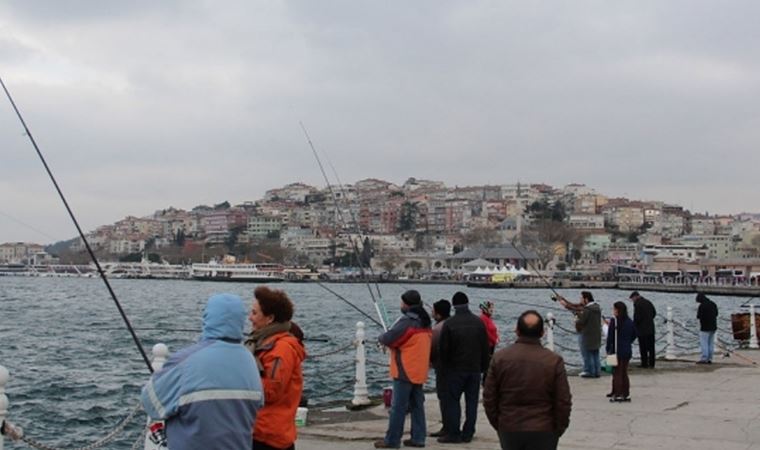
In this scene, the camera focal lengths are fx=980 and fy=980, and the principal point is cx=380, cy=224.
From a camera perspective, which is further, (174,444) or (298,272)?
(298,272)

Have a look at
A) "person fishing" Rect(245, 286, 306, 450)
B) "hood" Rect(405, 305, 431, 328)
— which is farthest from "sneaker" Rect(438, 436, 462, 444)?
"person fishing" Rect(245, 286, 306, 450)

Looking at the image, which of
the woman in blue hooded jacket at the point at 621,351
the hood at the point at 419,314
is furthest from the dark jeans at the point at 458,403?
the woman in blue hooded jacket at the point at 621,351

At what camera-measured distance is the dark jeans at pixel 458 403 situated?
8.87 meters

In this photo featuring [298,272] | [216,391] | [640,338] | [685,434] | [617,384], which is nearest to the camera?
[216,391]

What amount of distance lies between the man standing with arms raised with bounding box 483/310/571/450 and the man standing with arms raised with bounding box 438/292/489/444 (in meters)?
3.09

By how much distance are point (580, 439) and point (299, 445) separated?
101 inches

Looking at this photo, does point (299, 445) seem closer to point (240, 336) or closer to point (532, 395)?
point (532, 395)

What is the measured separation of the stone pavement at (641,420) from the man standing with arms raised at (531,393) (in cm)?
291

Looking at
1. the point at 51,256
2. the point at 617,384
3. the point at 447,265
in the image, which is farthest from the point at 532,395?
the point at 51,256

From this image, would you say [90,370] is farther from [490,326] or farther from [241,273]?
[241,273]

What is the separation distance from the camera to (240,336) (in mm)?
4273

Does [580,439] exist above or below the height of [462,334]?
below

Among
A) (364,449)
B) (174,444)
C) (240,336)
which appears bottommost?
(364,449)

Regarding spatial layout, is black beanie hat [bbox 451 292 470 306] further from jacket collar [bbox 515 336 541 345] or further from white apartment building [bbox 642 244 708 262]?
white apartment building [bbox 642 244 708 262]
